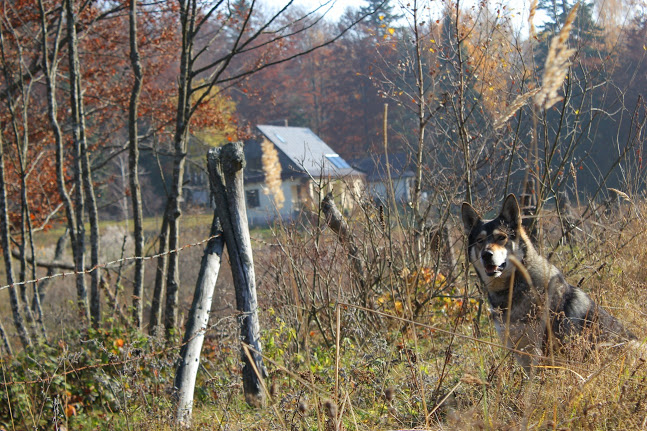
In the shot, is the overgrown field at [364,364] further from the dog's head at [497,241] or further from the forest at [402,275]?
the dog's head at [497,241]

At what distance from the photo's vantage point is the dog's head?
4367mm

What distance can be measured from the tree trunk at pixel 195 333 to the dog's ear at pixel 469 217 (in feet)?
6.27

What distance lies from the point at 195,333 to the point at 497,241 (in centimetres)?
227

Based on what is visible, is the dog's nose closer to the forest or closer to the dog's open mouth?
the dog's open mouth

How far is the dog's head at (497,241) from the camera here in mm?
4367

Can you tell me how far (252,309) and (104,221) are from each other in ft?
145

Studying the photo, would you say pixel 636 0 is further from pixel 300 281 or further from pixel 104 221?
pixel 104 221

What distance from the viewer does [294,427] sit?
10.1ft

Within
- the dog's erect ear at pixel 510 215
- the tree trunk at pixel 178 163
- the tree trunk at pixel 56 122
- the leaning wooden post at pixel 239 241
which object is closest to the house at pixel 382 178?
the dog's erect ear at pixel 510 215

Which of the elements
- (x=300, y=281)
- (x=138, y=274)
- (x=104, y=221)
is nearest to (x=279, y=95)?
(x=104, y=221)

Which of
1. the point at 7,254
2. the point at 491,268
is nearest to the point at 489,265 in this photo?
the point at 491,268

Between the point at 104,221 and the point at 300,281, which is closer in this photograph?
the point at 300,281

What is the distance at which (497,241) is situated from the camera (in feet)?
14.6

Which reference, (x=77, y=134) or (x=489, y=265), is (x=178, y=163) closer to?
(x=77, y=134)
